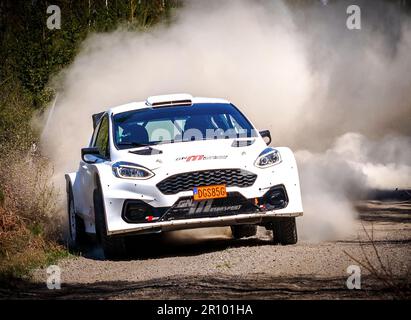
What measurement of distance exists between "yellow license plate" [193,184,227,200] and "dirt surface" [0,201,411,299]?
615 mm

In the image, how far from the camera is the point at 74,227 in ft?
47.9

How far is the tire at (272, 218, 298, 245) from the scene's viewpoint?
12.6 m

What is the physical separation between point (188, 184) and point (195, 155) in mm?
369

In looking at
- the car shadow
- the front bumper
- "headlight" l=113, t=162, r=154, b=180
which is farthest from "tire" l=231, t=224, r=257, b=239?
"headlight" l=113, t=162, r=154, b=180

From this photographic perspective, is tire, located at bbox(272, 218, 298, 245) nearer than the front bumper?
No

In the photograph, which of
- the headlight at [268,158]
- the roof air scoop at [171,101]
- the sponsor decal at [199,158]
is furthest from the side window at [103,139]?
the headlight at [268,158]

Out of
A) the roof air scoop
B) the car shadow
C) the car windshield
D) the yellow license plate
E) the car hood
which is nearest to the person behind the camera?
the yellow license plate

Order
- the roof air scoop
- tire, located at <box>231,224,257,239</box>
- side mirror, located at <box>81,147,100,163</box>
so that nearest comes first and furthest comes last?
side mirror, located at <box>81,147,100,163</box>
the roof air scoop
tire, located at <box>231,224,257,239</box>

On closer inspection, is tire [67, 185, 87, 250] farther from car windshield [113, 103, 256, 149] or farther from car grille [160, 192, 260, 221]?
car grille [160, 192, 260, 221]

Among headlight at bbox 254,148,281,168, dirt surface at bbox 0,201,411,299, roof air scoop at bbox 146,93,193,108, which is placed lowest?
dirt surface at bbox 0,201,411,299

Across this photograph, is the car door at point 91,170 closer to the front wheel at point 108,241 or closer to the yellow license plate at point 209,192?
the front wheel at point 108,241

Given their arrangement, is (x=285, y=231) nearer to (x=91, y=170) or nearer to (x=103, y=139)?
(x=91, y=170)

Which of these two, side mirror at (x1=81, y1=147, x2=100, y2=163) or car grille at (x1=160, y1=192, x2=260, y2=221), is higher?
side mirror at (x1=81, y1=147, x2=100, y2=163)
